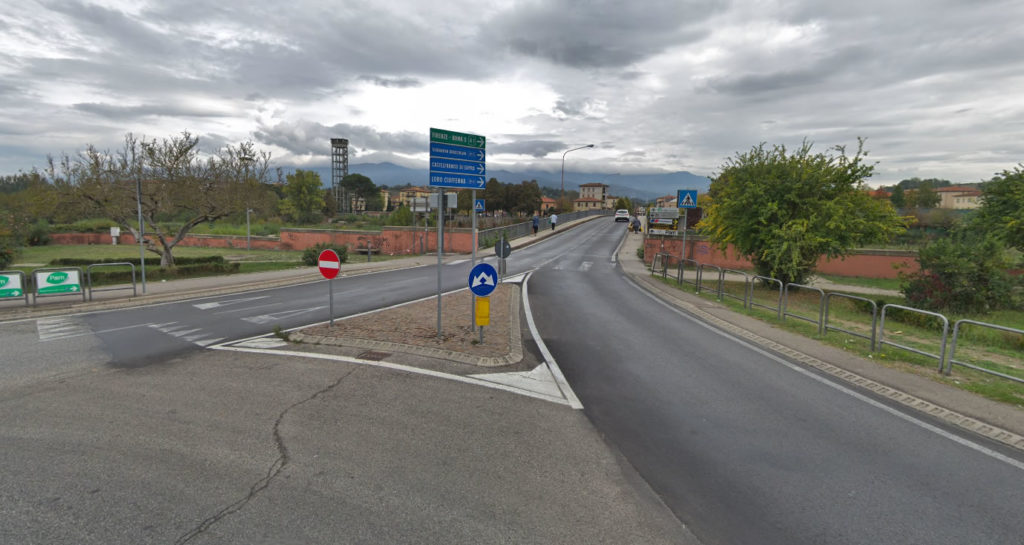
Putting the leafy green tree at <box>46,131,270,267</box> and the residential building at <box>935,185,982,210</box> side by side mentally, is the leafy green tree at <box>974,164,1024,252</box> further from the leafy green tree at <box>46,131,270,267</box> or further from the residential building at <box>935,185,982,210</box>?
the residential building at <box>935,185,982,210</box>

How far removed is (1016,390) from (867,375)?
1.66 m

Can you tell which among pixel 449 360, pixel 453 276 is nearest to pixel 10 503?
pixel 449 360

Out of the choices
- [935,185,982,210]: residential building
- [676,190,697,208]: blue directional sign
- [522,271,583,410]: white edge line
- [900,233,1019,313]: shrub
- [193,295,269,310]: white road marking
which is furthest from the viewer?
[935,185,982,210]: residential building

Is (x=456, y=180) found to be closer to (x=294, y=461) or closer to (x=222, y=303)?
(x=294, y=461)

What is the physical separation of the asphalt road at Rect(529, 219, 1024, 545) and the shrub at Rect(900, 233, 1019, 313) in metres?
11.6

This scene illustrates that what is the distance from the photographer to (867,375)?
7.48 metres

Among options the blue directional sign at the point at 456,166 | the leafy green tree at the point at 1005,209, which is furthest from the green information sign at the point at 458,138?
the leafy green tree at the point at 1005,209

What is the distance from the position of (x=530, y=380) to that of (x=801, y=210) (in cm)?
1490

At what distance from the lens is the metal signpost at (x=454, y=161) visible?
8.41 m

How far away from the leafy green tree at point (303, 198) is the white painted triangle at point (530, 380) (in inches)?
2830

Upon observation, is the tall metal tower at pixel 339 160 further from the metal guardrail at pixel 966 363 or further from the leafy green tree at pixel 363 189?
the metal guardrail at pixel 966 363

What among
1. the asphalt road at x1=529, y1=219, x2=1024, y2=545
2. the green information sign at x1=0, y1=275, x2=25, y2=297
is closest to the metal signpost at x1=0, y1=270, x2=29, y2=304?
the green information sign at x1=0, y1=275, x2=25, y2=297

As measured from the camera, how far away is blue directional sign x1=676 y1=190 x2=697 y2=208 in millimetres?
18089

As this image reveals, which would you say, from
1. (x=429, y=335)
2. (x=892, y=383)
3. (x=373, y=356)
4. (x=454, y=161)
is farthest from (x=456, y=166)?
(x=892, y=383)
